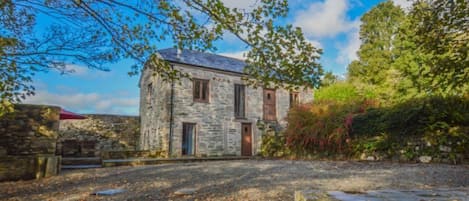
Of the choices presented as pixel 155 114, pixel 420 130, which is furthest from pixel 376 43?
pixel 155 114

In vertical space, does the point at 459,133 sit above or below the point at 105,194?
above

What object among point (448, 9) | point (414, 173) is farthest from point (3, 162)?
point (448, 9)

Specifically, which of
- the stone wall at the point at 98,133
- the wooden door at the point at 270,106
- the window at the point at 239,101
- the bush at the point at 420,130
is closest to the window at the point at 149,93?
the stone wall at the point at 98,133

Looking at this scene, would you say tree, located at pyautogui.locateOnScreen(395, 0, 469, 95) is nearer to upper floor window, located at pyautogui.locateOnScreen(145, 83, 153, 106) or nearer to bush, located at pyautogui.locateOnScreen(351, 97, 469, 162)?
bush, located at pyautogui.locateOnScreen(351, 97, 469, 162)

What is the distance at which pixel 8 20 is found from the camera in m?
4.57

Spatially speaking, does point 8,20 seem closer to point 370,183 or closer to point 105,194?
point 105,194

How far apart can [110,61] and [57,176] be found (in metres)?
3.87

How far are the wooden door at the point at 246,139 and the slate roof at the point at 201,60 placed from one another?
3008 millimetres

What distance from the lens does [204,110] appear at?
1415 centimetres

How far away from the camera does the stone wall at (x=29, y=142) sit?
6.58 metres

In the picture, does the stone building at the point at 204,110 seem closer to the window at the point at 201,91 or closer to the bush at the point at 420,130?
the window at the point at 201,91

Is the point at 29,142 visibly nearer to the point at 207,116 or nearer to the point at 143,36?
the point at 143,36

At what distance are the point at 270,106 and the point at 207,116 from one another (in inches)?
158

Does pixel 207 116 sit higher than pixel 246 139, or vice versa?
pixel 207 116
